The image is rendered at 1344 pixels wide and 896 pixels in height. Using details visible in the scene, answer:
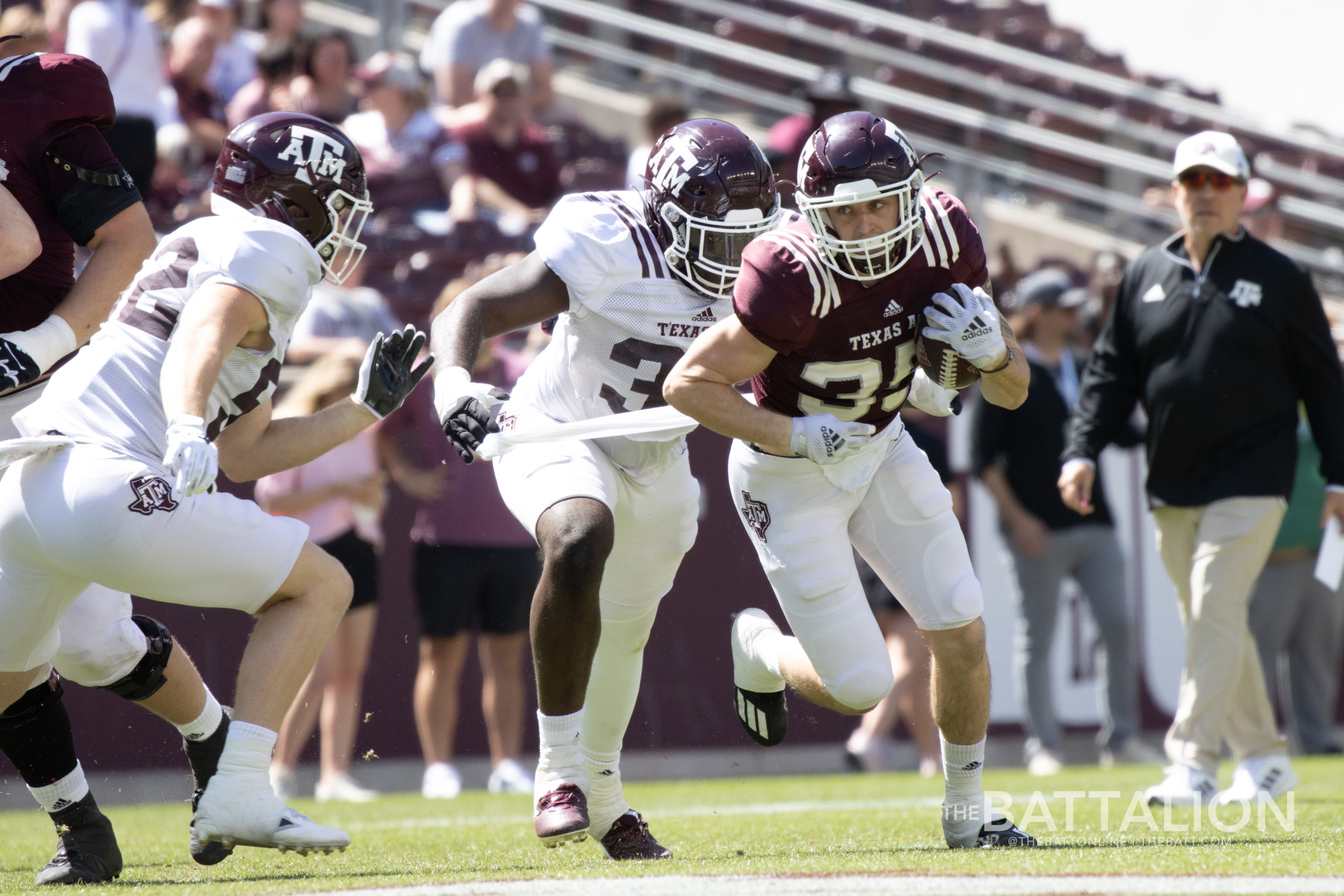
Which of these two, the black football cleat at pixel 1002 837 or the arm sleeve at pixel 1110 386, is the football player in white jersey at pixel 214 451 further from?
the arm sleeve at pixel 1110 386

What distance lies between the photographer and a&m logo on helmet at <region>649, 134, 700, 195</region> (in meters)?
3.95

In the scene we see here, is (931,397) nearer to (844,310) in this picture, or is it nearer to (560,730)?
(844,310)

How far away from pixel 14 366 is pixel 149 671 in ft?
2.57

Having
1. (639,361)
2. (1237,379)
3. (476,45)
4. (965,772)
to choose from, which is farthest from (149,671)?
(476,45)

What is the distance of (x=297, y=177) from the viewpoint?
3.63 meters

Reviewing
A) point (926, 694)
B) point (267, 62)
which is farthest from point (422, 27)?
point (926, 694)

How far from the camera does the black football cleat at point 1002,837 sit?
377 cm

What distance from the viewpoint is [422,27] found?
11906 millimetres

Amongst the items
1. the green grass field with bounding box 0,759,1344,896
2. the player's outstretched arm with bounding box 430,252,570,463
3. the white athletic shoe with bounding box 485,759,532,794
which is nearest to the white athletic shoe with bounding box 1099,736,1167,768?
the green grass field with bounding box 0,759,1344,896

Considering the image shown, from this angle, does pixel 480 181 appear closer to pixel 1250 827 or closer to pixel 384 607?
pixel 384 607

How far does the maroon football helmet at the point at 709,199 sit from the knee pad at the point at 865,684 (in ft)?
3.36

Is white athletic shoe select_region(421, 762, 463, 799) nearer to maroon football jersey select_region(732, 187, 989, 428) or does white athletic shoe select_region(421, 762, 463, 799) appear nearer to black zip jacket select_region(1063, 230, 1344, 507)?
black zip jacket select_region(1063, 230, 1344, 507)

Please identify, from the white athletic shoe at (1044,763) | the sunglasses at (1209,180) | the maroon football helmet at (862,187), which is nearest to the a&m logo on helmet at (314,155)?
the maroon football helmet at (862,187)

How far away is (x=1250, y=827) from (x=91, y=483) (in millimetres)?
3026
